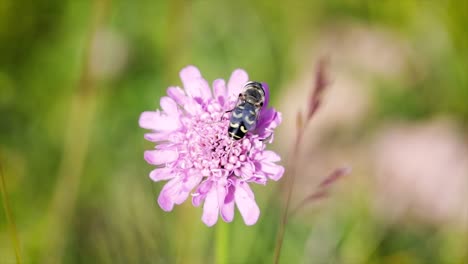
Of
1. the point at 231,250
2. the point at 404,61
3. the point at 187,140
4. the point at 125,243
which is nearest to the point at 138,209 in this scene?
the point at 125,243

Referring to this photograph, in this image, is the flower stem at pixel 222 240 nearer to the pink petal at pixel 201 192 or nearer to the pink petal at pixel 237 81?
the pink petal at pixel 201 192

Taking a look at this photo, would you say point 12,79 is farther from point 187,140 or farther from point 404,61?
point 404,61

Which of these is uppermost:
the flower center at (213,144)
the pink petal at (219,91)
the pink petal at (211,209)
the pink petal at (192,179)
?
the pink petal at (219,91)

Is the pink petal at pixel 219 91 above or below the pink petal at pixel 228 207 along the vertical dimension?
above

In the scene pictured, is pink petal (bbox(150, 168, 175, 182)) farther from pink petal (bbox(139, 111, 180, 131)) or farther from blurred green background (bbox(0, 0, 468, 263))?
blurred green background (bbox(0, 0, 468, 263))

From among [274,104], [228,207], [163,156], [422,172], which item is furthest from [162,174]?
[422,172]

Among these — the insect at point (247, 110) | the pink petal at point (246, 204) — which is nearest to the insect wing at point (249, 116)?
the insect at point (247, 110)

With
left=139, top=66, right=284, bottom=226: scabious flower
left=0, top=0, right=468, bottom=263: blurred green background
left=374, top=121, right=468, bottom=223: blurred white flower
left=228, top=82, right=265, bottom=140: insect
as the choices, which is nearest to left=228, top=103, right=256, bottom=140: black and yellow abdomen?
left=228, top=82, right=265, bottom=140: insect

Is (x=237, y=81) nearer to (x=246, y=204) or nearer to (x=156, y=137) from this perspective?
(x=156, y=137)
